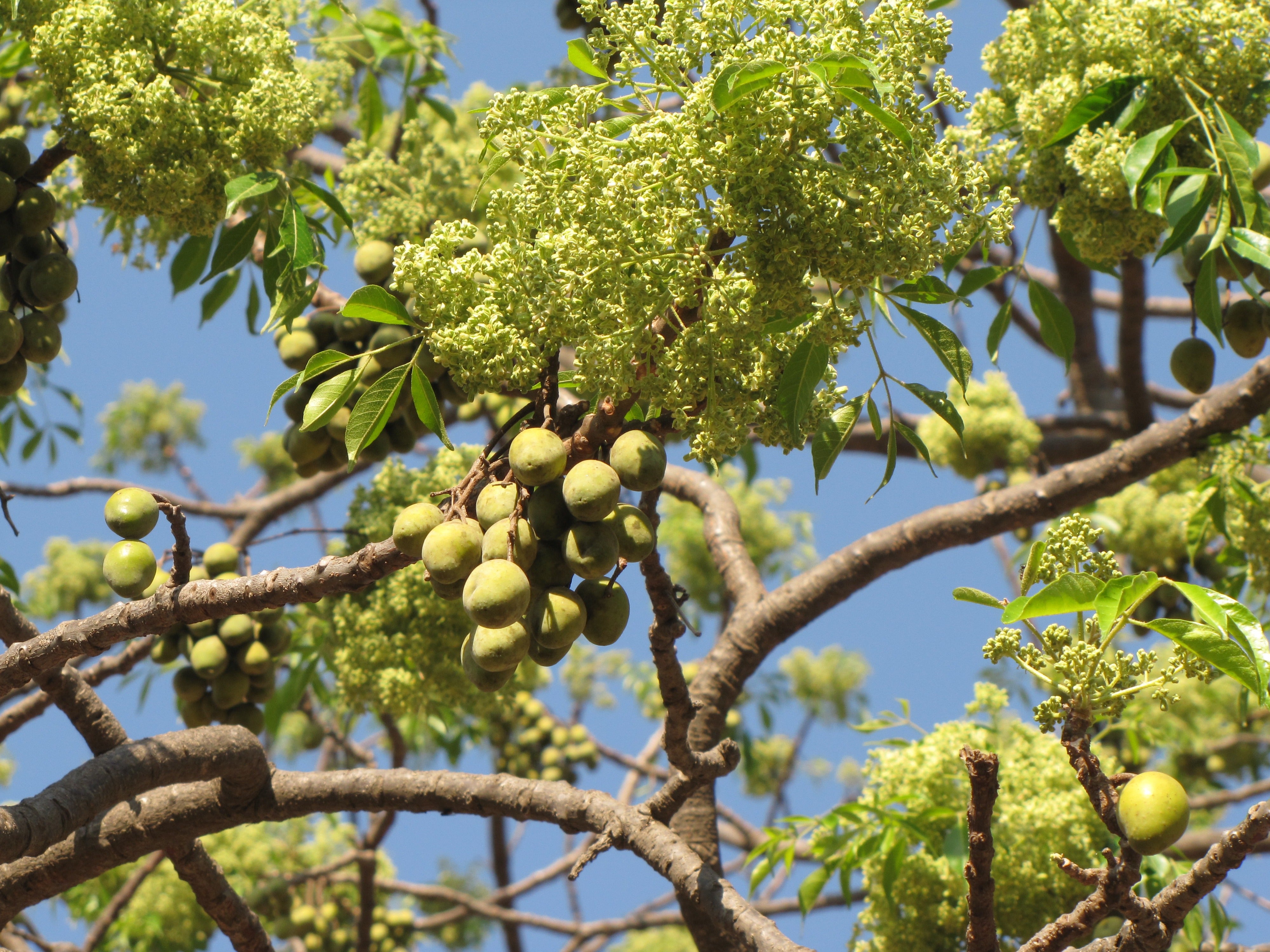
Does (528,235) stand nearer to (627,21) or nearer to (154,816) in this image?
(627,21)

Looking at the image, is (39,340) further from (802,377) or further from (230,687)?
(802,377)

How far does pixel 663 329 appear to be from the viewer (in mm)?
2123

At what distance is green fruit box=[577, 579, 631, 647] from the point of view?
210 centimetres

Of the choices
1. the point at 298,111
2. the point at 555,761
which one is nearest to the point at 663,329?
the point at 298,111

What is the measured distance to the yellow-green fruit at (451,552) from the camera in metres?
1.97

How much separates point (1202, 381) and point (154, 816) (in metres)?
3.15

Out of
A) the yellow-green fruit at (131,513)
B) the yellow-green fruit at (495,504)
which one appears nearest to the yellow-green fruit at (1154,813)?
the yellow-green fruit at (495,504)

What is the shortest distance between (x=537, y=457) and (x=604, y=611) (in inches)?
13.1

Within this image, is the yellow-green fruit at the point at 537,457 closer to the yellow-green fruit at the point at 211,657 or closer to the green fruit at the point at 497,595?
the green fruit at the point at 497,595

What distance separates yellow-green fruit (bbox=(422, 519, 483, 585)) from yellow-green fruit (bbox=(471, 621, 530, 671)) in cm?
12

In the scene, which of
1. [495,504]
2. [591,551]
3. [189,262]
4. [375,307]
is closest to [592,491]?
[591,551]

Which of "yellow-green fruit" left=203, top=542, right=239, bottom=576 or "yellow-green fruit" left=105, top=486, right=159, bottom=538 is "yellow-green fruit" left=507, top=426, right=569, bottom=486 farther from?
"yellow-green fruit" left=203, top=542, right=239, bottom=576

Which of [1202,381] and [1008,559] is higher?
[1008,559]

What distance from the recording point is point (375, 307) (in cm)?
221
